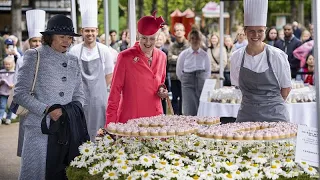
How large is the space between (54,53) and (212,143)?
5.48ft

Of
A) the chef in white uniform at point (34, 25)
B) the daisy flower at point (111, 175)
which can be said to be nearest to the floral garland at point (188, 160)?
the daisy flower at point (111, 175)

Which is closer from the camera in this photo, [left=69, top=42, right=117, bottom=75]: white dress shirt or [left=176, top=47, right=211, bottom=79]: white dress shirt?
[left=69, top=42, right=117, bottom=75]: white dress shirt

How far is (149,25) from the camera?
5969 mm

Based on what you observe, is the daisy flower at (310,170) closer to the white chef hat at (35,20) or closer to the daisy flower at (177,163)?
the daisy flower at (177,163)

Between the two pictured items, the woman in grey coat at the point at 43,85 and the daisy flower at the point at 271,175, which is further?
the woman in grey coat at the point at 43,85

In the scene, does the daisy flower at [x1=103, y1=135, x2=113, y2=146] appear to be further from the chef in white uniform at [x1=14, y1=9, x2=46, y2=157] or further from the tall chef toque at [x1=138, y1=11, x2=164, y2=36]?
the chef in white uniform at [x1=14, y1=9, x2=46, y2=157]

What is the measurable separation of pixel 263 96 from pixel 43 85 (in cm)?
173

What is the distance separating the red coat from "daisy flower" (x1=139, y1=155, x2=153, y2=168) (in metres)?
1.73

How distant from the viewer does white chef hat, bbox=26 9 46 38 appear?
790cm

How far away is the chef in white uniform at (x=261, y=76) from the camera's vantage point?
5.57 metres

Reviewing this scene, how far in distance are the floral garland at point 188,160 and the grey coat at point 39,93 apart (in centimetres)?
71

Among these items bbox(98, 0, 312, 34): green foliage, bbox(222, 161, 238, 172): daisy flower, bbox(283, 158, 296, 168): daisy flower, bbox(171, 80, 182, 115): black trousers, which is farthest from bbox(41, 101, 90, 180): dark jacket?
bbox(98, 0, 312, 34): green foliage

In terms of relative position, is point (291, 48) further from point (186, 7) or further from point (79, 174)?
point (186, 7)

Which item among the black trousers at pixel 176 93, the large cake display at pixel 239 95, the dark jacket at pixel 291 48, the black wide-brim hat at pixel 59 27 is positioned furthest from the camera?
the dark jacket at pixel 291 48
